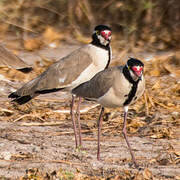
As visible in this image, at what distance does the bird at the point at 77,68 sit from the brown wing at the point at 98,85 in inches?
8.6

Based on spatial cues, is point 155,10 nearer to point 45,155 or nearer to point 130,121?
point 130,121

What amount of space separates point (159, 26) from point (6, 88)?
347 cm

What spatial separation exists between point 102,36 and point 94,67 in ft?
1.04

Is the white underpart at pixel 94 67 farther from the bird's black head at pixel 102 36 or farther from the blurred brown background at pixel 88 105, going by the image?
the blurred brown background at pixel 88 105

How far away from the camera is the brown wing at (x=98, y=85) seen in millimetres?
4660

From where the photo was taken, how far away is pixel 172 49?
28.9 ft

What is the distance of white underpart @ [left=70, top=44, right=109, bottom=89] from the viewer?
5.28 metres

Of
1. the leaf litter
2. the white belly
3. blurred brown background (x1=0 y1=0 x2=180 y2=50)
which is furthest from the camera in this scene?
blurred brown background (x1=0 y1=0 x2=180 y2=50)

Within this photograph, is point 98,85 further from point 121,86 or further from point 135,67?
point 135,67

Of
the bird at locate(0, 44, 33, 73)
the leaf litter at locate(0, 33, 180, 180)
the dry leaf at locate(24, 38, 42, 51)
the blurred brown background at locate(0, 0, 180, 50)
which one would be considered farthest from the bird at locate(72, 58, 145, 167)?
Result: the blurred brown background at locate(0, 0, 180, 50)

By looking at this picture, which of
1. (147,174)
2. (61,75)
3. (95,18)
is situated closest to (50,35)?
(95,18)

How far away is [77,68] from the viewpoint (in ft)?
17.4

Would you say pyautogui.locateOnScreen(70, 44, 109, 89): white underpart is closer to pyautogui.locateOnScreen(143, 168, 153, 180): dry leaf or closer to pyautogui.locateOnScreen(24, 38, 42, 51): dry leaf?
pyautogui.locateOnScreen(143, 168, 153, 180): dry leaf

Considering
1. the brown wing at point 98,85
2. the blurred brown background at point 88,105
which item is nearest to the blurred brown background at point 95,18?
the blurred brown background at point 88,105
